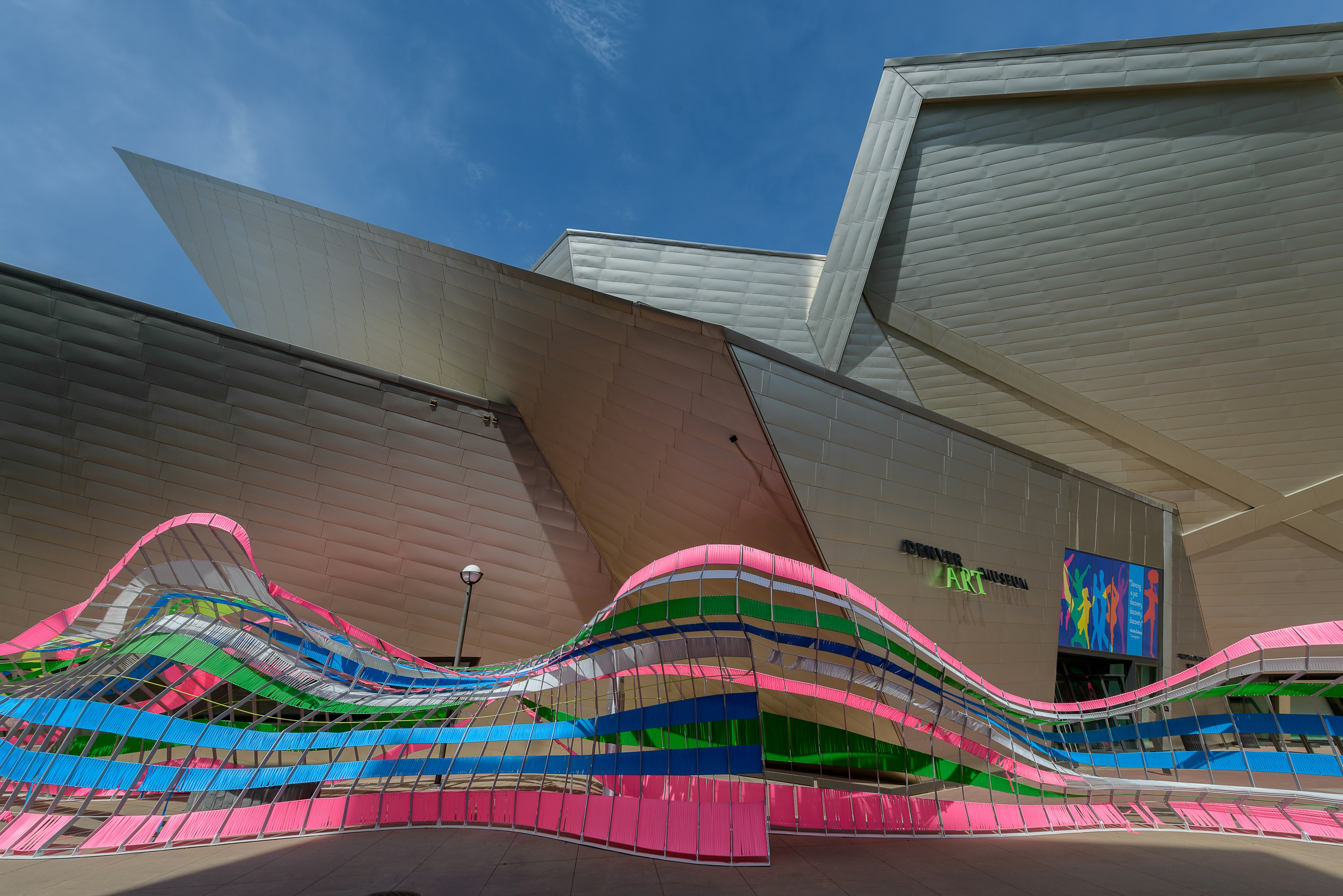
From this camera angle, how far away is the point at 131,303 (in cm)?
1051

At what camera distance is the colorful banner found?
48.8ft

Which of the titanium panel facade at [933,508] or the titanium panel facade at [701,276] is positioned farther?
the titanium panel facade at [701,276]

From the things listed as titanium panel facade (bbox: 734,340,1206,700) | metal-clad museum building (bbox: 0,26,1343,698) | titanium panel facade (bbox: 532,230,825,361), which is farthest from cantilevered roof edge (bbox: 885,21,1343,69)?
titanium panel facade (bbox: 734,340,1206,700)

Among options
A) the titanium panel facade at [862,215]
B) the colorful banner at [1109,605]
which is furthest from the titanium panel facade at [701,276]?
the colorful banner at [1109,605]

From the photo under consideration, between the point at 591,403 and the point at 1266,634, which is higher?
the point at 591,403

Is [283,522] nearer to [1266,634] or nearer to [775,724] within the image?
[775,724]

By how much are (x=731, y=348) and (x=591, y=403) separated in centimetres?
333

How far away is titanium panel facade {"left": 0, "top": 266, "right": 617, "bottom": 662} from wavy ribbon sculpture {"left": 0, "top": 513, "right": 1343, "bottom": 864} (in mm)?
2009

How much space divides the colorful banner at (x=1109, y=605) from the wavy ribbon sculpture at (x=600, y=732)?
5216 millimetres

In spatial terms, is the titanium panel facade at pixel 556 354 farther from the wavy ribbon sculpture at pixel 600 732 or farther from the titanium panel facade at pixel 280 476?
the wavy ribbon sculpture at pixel 600 732

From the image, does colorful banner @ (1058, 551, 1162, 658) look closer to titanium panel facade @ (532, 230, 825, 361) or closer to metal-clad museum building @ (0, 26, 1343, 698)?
metal-clad museum building @ (0, 26, 1343, 698)

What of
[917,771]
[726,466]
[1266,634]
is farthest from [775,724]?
[1266,634]

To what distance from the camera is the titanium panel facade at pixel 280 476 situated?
10.4 meters

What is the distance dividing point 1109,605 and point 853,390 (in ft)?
34.3
